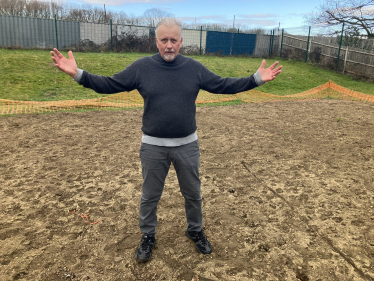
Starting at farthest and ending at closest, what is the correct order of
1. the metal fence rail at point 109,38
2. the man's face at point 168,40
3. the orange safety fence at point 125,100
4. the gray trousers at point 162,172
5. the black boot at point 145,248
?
the metal fence rail at point 109,38 < the orange safety fence at point 125,100 < the black boot at point 145,248 < the gray trousers at point 162,172 < the man's face at point 168,40

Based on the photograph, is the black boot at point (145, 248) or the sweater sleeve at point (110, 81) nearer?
the sweater sleeve at point (110, 81)

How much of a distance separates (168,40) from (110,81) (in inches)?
24.4

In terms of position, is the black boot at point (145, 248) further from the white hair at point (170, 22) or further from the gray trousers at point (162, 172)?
the white hair at point (170, 22)

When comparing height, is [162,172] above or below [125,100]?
above

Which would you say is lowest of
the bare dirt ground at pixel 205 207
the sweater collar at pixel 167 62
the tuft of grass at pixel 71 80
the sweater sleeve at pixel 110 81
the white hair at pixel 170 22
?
the bare dirt ground at pixel 205 207

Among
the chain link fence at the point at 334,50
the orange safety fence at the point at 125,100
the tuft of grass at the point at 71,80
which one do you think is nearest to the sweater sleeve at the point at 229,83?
the orange safety fence at the point at 125,100

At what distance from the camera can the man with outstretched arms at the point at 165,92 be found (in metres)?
2.57

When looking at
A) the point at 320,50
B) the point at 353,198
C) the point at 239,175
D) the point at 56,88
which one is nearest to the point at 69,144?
the point at 239,175

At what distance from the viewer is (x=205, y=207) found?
378 cm

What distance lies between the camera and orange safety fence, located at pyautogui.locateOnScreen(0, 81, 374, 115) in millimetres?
8586

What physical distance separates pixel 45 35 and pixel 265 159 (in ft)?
58.9

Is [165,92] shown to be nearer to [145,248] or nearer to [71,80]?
[145,248]

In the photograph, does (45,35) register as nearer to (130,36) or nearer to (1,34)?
(1,34)

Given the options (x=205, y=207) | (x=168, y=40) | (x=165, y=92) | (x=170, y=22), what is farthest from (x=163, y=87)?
(x=205, y=207)
